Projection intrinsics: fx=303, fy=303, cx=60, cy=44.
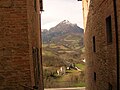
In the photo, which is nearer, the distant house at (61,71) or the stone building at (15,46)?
the stone building at (15,46)

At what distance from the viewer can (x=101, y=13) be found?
13.9 meters

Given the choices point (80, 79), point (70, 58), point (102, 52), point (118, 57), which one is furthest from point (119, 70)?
point (70, 58)

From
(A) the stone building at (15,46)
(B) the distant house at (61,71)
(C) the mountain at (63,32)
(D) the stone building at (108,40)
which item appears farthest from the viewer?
(C) the mountain at (63,32)

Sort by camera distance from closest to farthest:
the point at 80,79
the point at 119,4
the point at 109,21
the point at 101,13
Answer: the point at 119,4 < the point at 109,21 < the point at 101,13 < the point at 80,79

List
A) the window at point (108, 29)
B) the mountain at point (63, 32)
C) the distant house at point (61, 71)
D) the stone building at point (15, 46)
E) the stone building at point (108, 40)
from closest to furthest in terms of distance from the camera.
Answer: the stone building at point (15, 46) < the stone building at point (108, 40) < the window at point (108, 29) < the distant house at point (61, 71) < the mountain at point (63, 32)

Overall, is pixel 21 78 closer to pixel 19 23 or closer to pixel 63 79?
pixel 19 23

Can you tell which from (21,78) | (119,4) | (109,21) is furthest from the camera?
(109,21)

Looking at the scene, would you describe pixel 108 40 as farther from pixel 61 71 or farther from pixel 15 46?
pixel 61 71

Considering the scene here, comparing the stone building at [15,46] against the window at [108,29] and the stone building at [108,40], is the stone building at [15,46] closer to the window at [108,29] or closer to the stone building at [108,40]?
the stone building at [108,40]

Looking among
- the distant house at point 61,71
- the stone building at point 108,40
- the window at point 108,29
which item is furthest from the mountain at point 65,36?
the window at point 108,29

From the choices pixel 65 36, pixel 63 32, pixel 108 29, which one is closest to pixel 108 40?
pixel 108 29

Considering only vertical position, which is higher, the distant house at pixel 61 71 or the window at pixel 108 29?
the window at pixel 108 29

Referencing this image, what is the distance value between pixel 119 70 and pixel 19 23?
3926 mm

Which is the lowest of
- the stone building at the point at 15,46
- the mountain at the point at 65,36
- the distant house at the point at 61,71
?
the distant house at the point at 61,71
